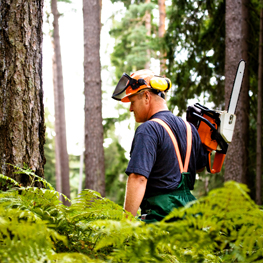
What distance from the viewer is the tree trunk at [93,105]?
30.3ft

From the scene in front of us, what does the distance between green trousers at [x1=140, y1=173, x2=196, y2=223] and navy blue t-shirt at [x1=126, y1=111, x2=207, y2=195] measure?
6 centimetres

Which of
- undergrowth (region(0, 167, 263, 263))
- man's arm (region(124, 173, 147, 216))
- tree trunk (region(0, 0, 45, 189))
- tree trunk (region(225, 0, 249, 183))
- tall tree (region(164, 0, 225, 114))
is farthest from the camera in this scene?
tall tree (region(164, 0, 225, 114))

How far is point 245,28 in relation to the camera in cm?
935

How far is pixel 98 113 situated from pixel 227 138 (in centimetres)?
678

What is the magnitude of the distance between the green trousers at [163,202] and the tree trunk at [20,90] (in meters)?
1.00

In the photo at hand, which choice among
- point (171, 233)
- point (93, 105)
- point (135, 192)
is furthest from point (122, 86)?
point (93, 105)

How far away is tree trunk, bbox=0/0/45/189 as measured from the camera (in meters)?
2.57

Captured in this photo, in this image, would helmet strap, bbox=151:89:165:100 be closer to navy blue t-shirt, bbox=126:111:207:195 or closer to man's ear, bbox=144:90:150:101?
man's ear, bbox=144:90:150:101

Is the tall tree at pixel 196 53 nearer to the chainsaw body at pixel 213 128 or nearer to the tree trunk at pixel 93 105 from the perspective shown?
the tree trunk at pixel 93 105

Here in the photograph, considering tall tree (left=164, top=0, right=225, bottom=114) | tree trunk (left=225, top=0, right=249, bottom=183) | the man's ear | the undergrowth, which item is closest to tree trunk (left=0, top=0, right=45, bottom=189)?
the man's ear

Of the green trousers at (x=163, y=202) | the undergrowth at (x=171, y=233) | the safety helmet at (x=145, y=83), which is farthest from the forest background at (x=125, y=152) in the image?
the safety helmet at (x=145, y=83)

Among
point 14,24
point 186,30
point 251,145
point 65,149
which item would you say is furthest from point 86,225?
point 65,149

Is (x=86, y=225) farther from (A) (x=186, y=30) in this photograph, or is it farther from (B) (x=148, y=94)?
(A) (x=186, y=30)

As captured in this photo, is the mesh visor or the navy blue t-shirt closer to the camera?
the navy blue t-shirt
